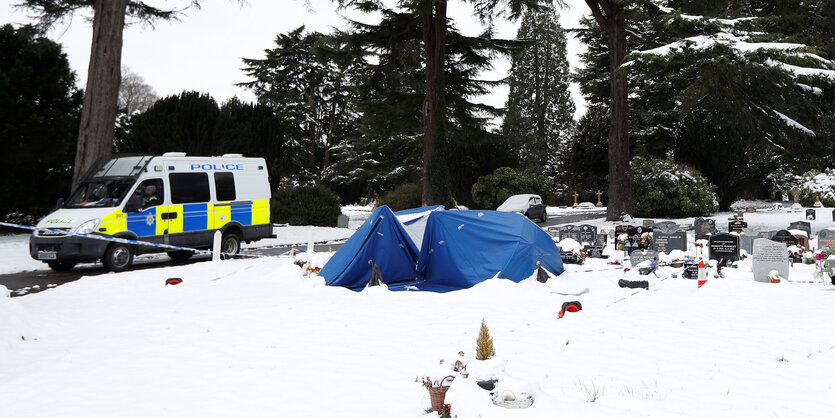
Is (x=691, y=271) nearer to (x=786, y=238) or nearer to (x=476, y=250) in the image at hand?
(x=476, y=250)

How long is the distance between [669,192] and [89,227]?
23.9 meters

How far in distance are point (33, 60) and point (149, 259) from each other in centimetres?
1067

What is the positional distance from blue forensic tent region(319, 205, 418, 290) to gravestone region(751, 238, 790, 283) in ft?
18.8

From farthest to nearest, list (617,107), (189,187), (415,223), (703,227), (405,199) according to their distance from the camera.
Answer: (405,199) → (617,107) → (703,227) → (189,187) → (415,223)

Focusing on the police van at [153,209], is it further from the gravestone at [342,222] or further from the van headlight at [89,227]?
the gravestone at [342,222]

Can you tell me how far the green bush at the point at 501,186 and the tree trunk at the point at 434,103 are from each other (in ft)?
28.6

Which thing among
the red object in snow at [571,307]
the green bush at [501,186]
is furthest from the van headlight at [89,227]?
the green bush at [501,186]

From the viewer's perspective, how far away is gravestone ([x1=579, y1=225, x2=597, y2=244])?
48.8ft

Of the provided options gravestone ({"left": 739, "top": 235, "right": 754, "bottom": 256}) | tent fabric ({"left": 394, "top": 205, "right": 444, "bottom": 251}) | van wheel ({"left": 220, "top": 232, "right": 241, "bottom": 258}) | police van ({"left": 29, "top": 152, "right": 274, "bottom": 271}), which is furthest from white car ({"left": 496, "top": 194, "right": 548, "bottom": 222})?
tent fabric ({"left": 394, "top": 205, "right": 444, "bottom": 251})

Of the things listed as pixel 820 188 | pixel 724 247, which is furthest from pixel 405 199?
pixel 820 188

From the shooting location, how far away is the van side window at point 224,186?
1389cm

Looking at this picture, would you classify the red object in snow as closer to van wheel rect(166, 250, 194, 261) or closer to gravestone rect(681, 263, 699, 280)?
gravestone rect(681, 263, 699, 280)

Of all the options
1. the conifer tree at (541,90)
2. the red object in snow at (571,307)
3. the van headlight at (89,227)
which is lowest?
the red object in snow at (571,307)

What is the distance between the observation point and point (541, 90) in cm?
5844
